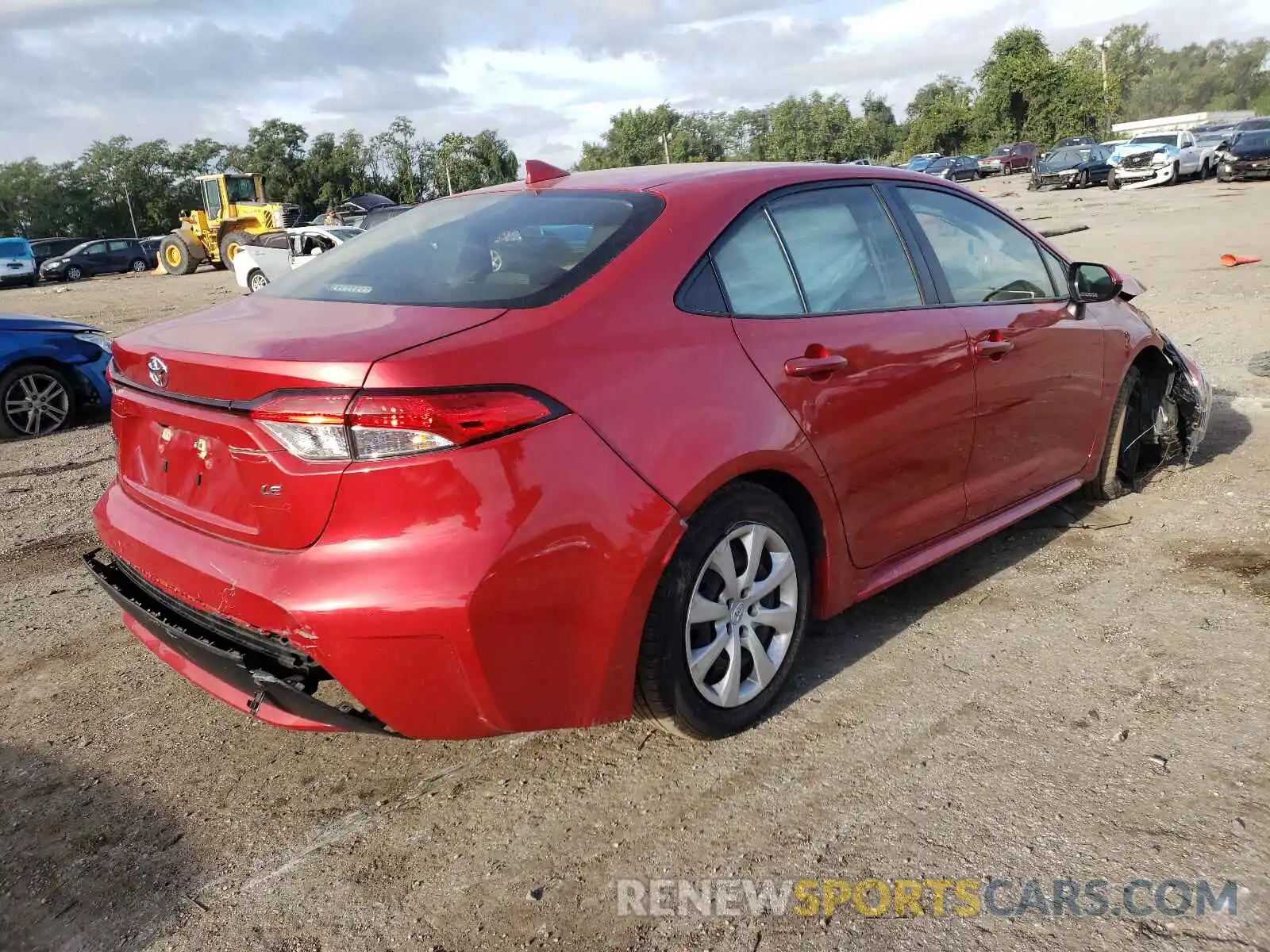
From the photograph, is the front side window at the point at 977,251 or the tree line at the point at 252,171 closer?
the front side window at the point at 977,251

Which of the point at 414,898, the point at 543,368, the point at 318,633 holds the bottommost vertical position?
the point at 414,898

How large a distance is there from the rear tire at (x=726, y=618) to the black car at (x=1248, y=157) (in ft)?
111

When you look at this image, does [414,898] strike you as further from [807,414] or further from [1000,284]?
[1000,284]

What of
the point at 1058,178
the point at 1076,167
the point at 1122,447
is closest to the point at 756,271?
the point at 1122,447

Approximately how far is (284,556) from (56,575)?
2.91 metres

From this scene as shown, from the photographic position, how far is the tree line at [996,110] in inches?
2502

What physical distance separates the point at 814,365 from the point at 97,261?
4509 centimetres

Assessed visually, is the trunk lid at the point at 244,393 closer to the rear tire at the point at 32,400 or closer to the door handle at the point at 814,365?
the door handle at the point at 814,365

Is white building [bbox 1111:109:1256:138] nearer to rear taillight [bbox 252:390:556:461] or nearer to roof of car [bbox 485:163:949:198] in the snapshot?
roof of car [bbox 485:163:949:198]

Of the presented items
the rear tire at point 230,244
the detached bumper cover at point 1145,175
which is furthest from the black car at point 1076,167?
the rear tire at point 230,244

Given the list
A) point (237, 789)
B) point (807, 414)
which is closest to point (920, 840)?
point (807, 414)

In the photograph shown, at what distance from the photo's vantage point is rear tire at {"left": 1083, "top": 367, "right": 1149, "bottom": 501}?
4691 millimetres

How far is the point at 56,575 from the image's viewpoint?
4.68m

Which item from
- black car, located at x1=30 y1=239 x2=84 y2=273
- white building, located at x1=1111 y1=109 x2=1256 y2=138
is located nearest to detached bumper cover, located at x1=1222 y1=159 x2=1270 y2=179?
white building, located at x1=1111 y1=109 x2=1256 y2=138
